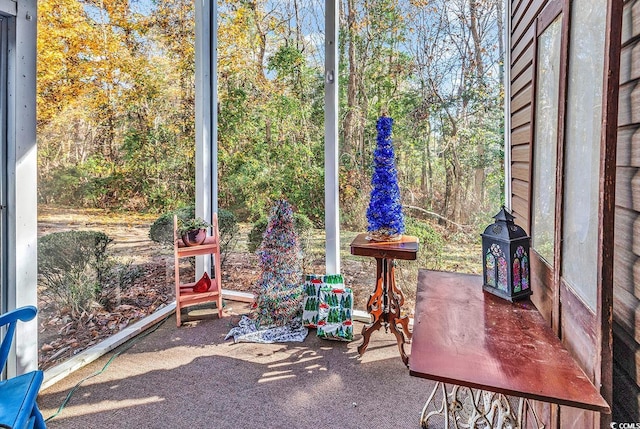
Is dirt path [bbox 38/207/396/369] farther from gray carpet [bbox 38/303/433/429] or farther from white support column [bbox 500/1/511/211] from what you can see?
white support column [bbox 500/1/511/211]

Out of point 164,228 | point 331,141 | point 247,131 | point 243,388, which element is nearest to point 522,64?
point 331,141

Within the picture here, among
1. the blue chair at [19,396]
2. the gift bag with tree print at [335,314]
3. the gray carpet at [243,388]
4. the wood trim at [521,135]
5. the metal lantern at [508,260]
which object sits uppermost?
the wood trim at [521,135]

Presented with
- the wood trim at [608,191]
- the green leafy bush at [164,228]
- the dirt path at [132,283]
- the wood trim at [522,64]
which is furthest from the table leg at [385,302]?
the green leafy bush at [164,228]

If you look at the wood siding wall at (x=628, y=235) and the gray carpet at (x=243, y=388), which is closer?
the wood siding wall at (x=628, y=235)

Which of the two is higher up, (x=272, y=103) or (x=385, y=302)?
(x=272, y=103)

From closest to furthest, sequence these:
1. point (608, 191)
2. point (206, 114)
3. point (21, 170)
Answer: point (608, 191) → point (21, 170) → point (206, 114)

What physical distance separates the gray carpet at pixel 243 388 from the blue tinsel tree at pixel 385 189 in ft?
3.06

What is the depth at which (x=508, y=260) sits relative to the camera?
1.34 m

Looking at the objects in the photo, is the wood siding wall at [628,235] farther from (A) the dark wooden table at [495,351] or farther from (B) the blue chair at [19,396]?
(B) the blue chair at [19,396]

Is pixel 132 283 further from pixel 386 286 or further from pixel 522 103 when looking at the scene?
pixel 522 103

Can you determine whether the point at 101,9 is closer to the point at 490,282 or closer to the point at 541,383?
the point at 490,282

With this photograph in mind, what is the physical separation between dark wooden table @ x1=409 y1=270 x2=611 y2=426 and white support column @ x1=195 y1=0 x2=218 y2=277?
2512 millimetres

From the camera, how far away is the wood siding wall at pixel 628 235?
748 mm

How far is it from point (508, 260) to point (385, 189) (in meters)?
1.07
